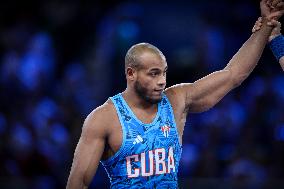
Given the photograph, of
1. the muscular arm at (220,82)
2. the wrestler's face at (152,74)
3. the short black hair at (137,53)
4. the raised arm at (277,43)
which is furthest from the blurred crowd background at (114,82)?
the short black hair at (137,53)

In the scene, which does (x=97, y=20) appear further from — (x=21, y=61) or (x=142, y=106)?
(x=142, y=106)

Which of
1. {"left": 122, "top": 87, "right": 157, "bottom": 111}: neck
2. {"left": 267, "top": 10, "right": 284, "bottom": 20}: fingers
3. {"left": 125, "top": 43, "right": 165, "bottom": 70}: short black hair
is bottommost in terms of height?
{"left": 122, "top": 87, "right": 157, "bottom": 111}: neck

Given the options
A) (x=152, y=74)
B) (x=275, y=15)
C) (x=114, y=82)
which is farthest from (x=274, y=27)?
(x=114, y=82)

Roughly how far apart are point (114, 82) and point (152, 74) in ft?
16.8

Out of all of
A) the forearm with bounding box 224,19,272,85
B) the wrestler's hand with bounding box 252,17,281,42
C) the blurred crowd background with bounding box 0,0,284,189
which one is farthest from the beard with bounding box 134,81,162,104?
the blurred crowd background with bounding box 0,0,284,189

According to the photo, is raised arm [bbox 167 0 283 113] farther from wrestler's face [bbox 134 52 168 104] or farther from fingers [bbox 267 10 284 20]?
wrestler's face [bbox 134 52 168 104]

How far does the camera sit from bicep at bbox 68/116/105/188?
5953 millimetres

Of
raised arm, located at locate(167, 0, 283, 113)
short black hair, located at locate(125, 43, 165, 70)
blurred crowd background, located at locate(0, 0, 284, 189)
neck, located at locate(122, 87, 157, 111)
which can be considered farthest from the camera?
blurred crowd background, located at locate(0, 0, 284, 189)

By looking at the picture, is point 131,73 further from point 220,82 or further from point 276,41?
point 276,41

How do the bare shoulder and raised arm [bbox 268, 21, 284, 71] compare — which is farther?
raised arm [bbox 268, 21, 284, 71]

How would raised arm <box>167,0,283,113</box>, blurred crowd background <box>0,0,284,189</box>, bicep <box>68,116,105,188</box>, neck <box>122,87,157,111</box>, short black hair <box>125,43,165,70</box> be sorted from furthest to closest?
blurred crowd background <box>0,0,284,189</box>, raised arm <box>167,0,283,113</box>, neck <box>122,87,157,111</box>, short black hair <box>125,43,165,70</box>, bicep <box>68,116,105,188</box>

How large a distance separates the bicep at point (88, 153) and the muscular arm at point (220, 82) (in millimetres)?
882

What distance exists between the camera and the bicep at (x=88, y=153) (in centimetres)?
595

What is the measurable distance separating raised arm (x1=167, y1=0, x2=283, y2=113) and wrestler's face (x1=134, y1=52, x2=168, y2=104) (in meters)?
0.39
